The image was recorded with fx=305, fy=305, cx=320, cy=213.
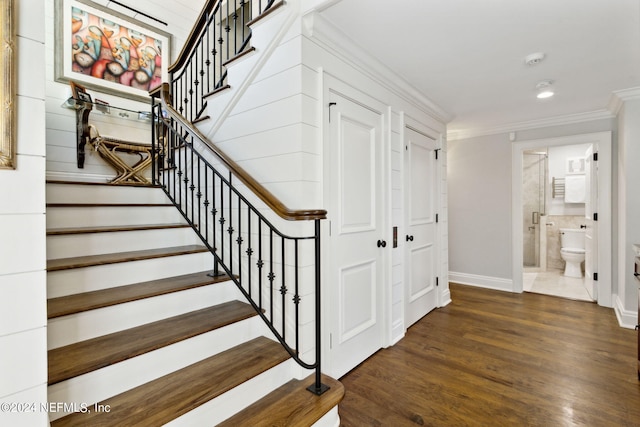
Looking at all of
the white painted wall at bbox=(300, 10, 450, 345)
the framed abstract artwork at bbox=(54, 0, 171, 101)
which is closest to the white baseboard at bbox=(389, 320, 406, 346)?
the white painted wall at bbox=(300, 10, 450, 345)

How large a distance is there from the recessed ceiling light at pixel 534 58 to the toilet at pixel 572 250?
4.13m

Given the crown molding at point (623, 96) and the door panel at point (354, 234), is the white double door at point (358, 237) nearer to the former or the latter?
the door panel at point (354, 234)

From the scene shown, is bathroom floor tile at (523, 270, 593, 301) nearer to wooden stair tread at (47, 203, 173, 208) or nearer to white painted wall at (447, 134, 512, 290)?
white painted wall at (447, 134, 512, 290)

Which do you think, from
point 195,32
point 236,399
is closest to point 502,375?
point 236,399

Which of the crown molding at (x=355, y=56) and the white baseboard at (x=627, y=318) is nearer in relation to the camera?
the crown molding at (x=355, y=56)

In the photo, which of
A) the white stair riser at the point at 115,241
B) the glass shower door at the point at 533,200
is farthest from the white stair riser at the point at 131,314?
the glass shower door at the point at 533,200

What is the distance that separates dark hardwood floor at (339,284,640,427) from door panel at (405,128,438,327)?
0.87ft

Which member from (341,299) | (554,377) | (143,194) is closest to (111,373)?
(341,299)

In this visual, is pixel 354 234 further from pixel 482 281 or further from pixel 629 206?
pixel 482 281

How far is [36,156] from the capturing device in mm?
1057

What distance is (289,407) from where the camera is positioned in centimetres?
153

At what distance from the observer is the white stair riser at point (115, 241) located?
188 cm

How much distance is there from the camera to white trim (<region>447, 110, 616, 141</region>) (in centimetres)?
376

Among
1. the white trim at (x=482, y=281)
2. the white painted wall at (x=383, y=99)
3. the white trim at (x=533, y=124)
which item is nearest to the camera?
the white painted wall at (x=383, y=99)
